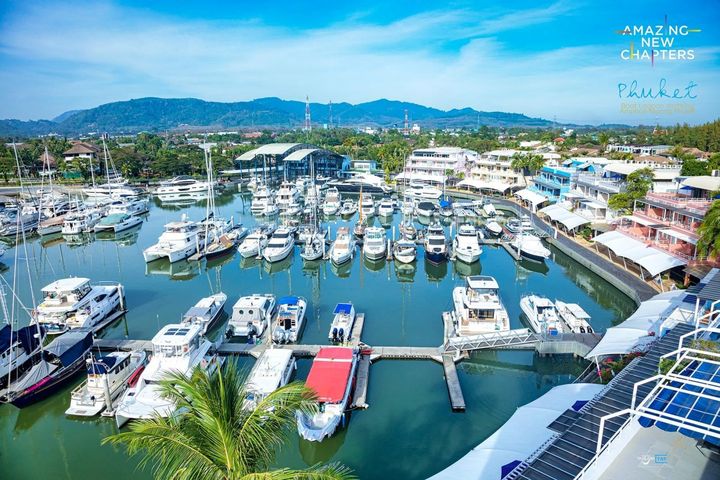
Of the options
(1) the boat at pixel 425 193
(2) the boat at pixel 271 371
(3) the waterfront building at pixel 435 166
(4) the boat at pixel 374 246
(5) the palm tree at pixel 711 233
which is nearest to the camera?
(2) the boat at pixel 271 371

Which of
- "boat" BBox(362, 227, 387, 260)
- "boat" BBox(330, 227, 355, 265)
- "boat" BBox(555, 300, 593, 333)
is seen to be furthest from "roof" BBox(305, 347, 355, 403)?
"boat" BBox(362, 227, 387, 260)

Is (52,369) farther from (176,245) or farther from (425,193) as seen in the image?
(425,193)

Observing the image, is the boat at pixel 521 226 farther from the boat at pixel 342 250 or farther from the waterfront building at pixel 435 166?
the waterfront building at pixel 435 166

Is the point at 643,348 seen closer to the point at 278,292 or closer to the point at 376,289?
the point at 376,289

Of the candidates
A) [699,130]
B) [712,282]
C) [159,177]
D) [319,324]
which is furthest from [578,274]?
[699,130]

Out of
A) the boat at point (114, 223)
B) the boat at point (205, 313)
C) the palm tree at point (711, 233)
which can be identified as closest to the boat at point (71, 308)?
the boat at point (205, 313)

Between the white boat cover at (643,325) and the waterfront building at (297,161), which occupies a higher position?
the waterfront building at (297,161)

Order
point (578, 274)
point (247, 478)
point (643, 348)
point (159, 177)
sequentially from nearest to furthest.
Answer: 1. point (247, 478)
2. point (643, 348)
3. point (578, 274)
4. point (159, 177)
